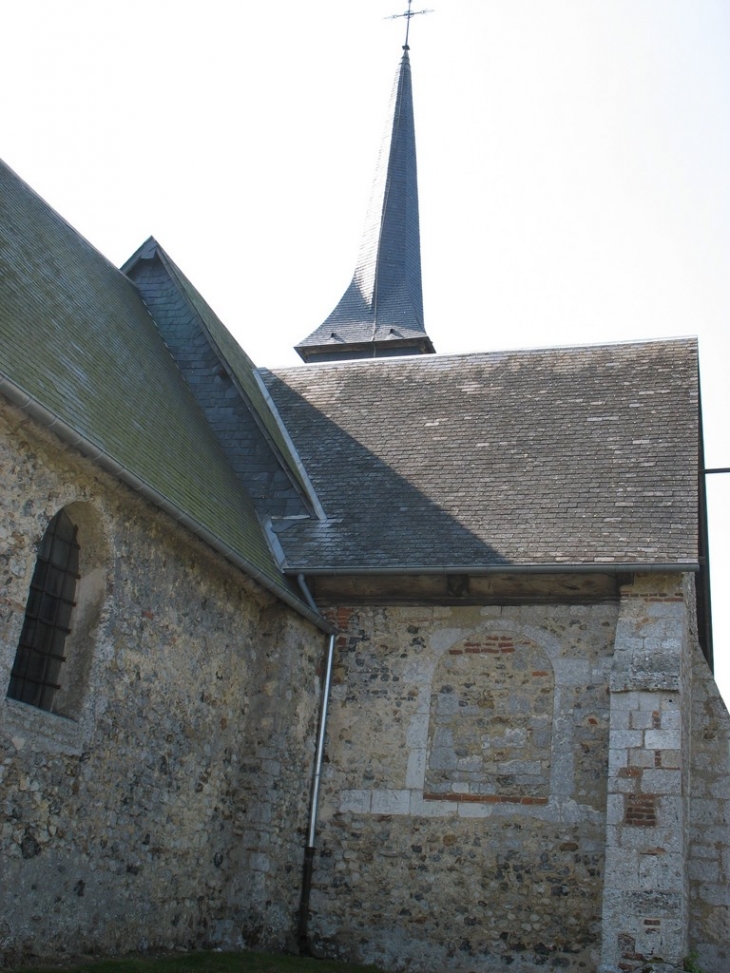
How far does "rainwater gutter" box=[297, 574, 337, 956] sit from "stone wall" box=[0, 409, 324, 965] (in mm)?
102

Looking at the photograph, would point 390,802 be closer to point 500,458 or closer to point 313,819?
point 313,819

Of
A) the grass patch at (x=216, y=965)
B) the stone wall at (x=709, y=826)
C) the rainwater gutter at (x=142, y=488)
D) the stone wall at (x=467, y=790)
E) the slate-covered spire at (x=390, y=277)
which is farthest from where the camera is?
the slate-covered spire at (x=390, y=277)

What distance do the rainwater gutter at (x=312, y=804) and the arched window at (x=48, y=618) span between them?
3.00m

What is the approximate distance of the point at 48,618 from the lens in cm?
820

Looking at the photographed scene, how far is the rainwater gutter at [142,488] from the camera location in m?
7.24

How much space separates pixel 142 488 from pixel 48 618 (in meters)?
1.12

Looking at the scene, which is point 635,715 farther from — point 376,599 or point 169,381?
point 169,381

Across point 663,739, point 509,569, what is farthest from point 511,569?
point 663,739

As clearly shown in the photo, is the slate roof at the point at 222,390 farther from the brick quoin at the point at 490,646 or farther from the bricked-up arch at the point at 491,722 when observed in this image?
the bricked-up arch at the point at 491,722

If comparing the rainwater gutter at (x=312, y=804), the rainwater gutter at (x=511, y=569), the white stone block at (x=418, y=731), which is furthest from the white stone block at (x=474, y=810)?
the rainwater gutter at (x=511, y=569)

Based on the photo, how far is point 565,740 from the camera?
396 inches

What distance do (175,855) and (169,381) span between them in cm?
475

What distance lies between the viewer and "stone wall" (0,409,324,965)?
24.4 feet

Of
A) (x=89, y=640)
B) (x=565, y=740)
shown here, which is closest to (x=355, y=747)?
(x=565, y=740)
